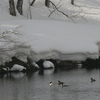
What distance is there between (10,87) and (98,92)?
5161 mm

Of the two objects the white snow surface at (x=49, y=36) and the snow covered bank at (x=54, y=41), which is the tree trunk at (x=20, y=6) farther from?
the snow covered bank at (x=54, y=41)

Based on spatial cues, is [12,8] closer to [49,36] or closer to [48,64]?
[49,36]

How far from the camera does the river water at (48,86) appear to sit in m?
20.4

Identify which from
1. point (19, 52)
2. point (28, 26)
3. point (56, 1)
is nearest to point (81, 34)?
point (28, 26)

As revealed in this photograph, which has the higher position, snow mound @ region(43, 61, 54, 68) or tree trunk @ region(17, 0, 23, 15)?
tree trunk @ region(17, 0, 23, 15)

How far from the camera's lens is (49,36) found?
33219 millimetres

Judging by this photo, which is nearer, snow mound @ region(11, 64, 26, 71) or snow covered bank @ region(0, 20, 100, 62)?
snow mound @ region(11, 64, 26, 71)

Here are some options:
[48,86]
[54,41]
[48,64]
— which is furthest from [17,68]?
[48,86]

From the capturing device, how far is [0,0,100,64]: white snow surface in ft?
98.4

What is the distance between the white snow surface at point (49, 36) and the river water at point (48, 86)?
2.07m

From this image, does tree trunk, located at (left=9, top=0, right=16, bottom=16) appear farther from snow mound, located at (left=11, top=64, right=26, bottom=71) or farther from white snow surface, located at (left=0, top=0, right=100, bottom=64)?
snow mound, located at (left=11, top=64, right=26, bottom=71)

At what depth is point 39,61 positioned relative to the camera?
102ft

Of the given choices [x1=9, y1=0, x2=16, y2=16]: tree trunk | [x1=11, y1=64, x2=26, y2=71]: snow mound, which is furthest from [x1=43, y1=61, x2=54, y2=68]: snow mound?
[x1=9, y1=0, x2=16, y2=16]: tree trunk

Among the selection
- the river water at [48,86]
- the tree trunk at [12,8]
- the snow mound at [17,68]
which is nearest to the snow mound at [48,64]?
the river water at [48,86]
